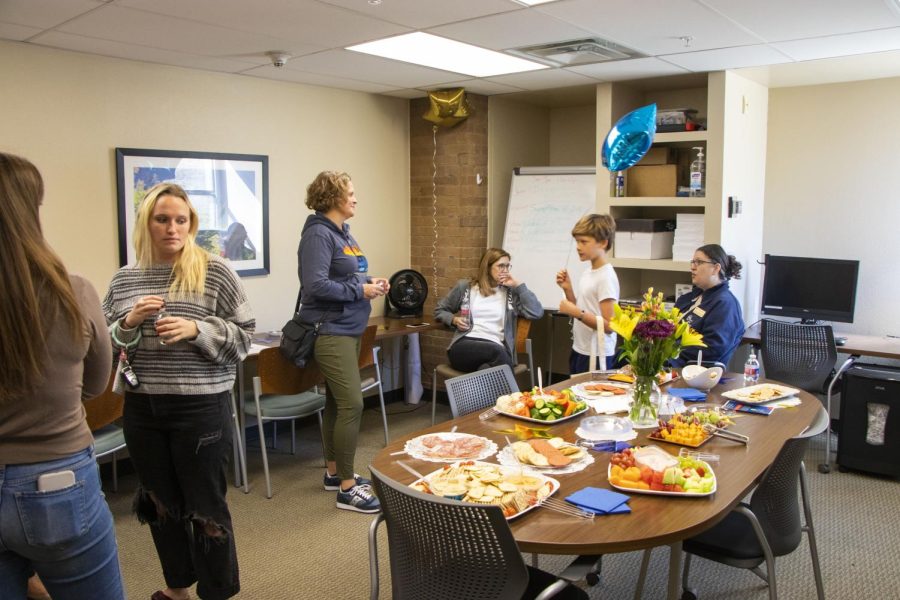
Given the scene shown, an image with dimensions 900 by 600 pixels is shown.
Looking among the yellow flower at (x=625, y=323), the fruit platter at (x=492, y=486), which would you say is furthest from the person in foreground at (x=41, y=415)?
the yellow flower at (x=625, y=323)

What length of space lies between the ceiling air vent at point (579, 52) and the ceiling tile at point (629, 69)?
0.13 m

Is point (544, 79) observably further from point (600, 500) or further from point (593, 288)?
point (600, 500)

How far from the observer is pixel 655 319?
2.59 metres

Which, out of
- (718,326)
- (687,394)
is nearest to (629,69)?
(718,326)

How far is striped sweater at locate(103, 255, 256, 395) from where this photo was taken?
232 cm

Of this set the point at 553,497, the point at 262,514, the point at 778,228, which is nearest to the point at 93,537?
the point at 553,497

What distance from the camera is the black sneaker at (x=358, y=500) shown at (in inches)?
145

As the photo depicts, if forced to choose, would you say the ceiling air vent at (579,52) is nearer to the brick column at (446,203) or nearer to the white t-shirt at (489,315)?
the brick column at (446,203)

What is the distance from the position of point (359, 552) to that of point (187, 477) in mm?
1154

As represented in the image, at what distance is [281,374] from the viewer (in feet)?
12.7

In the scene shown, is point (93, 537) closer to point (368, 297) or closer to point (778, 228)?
point (368, 297)

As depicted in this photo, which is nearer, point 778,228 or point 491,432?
point 491,432

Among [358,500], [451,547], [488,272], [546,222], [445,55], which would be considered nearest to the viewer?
[451,547]

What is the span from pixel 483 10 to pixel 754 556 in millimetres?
2320
